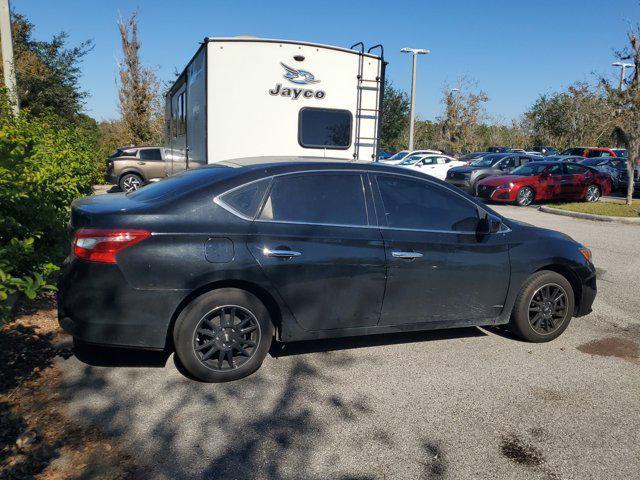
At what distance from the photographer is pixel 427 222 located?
4.70 meters

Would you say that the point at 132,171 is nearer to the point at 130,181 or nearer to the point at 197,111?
the point at 130,181

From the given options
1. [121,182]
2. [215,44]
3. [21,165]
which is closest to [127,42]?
[121,182]

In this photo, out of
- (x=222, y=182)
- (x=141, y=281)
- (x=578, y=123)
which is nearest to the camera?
(x=141, y=281)

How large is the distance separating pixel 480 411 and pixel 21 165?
413cm

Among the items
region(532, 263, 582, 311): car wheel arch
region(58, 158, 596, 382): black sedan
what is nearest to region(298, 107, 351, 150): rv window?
region(58, 158, 596, 382): black sedan

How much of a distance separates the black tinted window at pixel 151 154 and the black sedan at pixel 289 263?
49.8ft

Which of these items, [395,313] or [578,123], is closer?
[395,313]

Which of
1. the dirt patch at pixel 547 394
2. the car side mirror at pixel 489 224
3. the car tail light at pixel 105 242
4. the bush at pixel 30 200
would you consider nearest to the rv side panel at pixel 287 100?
the bush at pixel 30 200

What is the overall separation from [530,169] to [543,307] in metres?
15.0

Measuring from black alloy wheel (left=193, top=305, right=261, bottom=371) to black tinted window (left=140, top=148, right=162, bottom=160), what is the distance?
16.2m

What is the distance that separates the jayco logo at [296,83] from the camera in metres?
8.55

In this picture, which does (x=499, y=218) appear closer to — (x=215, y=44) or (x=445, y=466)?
(x=445, y=466)

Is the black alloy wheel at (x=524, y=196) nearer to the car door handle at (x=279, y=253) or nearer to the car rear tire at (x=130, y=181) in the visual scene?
the car rear tire at (x=130, y=181)

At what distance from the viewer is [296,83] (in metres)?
8.61
